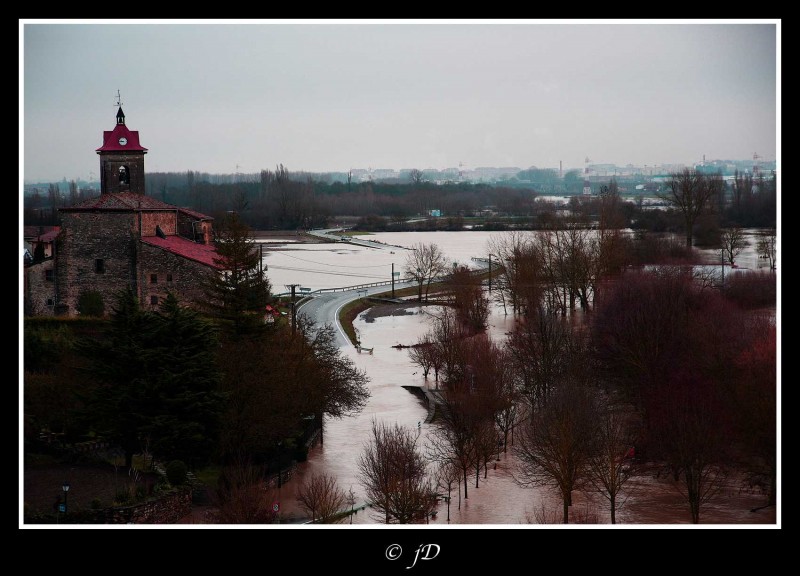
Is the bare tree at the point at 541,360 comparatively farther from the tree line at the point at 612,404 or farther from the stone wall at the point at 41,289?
the stone wall at the point at 41,289

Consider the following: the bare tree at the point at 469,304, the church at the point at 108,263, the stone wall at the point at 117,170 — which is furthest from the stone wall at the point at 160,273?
the bare tree at the point at 469,304

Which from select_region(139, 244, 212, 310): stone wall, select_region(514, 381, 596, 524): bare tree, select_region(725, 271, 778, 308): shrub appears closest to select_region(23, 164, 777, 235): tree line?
select_region(725, 271, 778, 308): shrub

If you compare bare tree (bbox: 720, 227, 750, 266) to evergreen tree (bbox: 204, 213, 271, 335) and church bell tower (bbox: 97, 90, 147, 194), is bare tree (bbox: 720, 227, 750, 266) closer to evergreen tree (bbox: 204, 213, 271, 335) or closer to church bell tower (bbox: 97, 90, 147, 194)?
church bell tower (bbox: 97, 90, 147, 194)

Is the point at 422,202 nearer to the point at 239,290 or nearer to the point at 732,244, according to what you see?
the point at 732,244

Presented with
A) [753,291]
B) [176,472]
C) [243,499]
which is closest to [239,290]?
[176,472]
